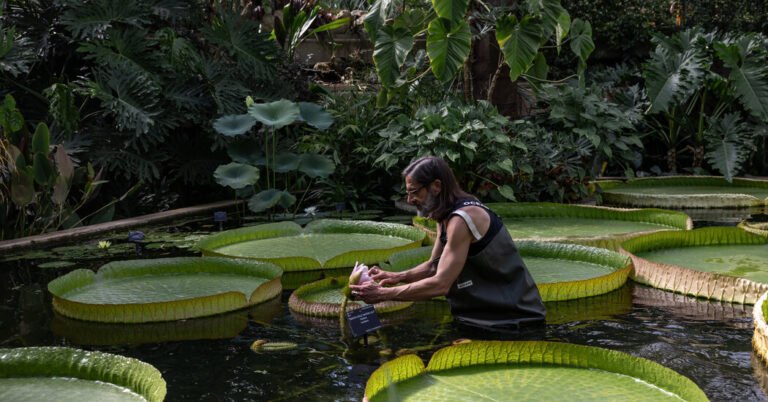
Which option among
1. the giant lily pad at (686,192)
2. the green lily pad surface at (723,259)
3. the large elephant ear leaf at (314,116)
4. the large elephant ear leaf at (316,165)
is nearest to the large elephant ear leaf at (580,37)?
the giant lily pad at (686,192)

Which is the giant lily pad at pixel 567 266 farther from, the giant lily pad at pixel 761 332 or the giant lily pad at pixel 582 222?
the giant lily pad at pixel 761 332

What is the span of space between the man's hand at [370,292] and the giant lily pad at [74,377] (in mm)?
1081

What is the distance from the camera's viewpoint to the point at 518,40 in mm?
8148

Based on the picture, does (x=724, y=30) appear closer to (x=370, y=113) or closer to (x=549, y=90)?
(x=549, y=90)

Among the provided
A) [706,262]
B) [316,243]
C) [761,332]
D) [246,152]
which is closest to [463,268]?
[761,332]

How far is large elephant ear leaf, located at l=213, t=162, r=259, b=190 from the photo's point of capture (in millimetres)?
8250

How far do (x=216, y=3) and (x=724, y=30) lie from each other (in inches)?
330

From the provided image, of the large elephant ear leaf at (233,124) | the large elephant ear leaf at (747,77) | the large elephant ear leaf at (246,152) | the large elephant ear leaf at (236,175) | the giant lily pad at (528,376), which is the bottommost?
the giant lily pad at (528,376)

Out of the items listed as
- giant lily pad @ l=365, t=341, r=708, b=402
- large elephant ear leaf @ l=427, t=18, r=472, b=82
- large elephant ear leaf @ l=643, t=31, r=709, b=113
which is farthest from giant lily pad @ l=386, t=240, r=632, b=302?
large elephant ear leaf @ l=643, t=31, r=709, b=113

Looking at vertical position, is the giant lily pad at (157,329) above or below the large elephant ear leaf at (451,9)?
below

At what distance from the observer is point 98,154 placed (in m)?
9.01

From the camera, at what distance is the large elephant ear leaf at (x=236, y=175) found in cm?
825

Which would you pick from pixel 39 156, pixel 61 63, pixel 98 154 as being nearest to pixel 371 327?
pixel 39 156

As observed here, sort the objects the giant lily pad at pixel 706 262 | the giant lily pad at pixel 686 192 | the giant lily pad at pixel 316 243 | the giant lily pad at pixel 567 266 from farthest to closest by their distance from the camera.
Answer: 1. the giant lily pad at pixel 686 192
2. the giant lily pad at pixel 316 243
3. the giant lily pad at pixel 567 266
4. the giant lily pad at pixel 706 262
